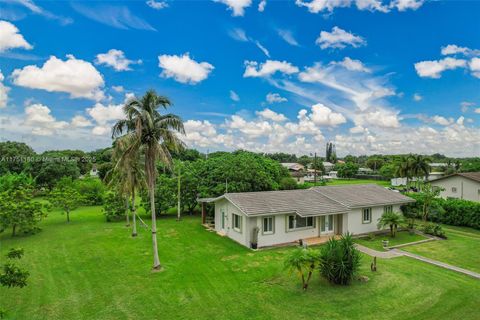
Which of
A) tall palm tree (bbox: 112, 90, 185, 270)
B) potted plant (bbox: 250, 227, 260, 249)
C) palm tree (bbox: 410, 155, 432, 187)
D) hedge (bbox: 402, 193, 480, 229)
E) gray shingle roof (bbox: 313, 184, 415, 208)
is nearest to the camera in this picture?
tall palm tree (bbox: 112, 90, 185, 270)

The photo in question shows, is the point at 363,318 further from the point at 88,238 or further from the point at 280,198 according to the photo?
the point at 88,238

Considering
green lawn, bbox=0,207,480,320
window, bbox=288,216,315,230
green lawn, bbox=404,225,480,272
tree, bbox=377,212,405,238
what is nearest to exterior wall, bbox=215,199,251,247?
green lawn, bbox=0,207,480,320

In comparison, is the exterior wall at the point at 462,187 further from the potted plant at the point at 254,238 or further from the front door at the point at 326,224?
the potted plant at the point at 254,238

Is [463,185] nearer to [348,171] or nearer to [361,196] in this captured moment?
[361,196]

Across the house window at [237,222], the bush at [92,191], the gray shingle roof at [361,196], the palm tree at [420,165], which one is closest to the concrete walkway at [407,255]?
the gray shingle roof at [361,196]

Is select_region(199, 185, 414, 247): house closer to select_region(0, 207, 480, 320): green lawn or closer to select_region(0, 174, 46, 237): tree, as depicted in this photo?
select_region(0, 207, 480, 320): green lawn
